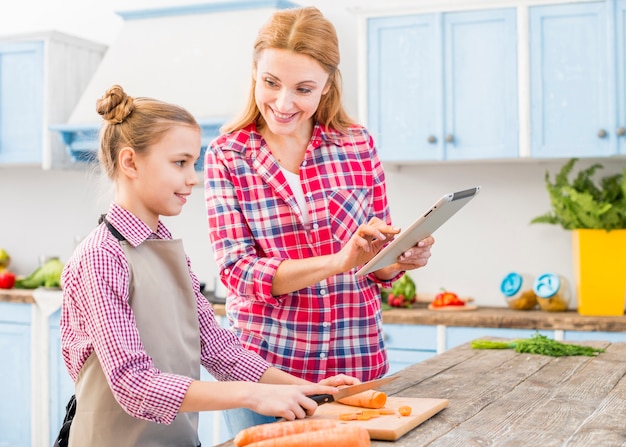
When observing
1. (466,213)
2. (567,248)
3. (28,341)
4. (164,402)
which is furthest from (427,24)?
(164,402)

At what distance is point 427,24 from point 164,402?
288cm

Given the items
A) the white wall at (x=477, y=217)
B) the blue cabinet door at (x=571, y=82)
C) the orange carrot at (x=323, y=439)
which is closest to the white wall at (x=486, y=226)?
the white wall at (x=477, y=217)

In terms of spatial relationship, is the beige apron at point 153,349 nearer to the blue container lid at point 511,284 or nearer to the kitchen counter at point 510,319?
the kitchen counter at point 510,319

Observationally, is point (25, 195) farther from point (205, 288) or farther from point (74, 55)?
point (205, 288)

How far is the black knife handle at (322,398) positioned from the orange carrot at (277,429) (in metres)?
0.16

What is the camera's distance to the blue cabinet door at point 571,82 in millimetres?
3730

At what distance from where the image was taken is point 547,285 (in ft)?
12.6

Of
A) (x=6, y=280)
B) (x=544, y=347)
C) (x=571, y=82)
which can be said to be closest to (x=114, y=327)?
(x=544, y=347)

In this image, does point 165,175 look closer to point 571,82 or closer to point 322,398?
point 322,398

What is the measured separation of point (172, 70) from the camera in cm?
→ 452

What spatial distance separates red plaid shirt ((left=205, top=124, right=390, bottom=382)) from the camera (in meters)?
1.99

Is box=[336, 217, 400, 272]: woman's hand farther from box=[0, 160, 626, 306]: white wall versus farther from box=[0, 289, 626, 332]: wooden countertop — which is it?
box=[0, 160, 626, 306]: white wall

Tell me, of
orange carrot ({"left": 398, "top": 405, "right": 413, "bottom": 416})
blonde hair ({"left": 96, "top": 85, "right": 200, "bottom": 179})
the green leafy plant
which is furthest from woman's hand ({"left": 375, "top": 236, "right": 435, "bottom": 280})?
the green leafy plant

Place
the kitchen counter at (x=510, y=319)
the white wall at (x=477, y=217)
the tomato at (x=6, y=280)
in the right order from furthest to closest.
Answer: the tomato at (x=6, y=280) < the white wall at (x=477, y=217) < the kitchen counter at (x=510, y=319)
